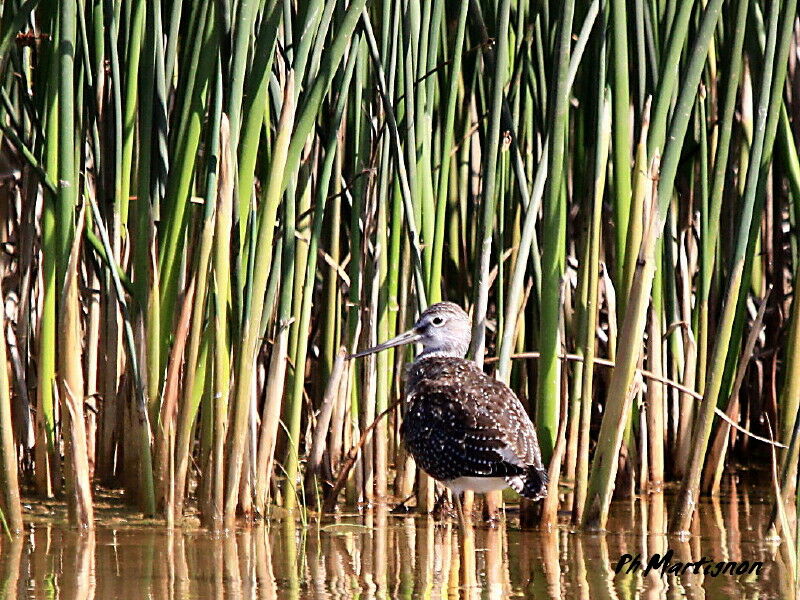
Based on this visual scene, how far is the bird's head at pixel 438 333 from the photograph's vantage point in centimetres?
541

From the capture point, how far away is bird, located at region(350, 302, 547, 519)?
16.1 feet

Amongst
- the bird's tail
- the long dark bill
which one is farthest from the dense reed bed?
the bird's tail

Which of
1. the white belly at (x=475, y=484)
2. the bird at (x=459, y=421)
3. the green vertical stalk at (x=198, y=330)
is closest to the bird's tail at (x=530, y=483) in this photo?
the bird at (x=459, y=421)

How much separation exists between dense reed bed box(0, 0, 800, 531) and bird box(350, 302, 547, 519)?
149 millimetres

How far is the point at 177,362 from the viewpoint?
4762 mm

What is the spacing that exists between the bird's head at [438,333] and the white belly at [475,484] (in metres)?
0.71

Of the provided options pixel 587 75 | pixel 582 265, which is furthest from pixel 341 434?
pixel 587 75

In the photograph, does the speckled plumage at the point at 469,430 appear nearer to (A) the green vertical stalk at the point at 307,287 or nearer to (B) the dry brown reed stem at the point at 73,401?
(A) the green vertical stalk at the point at 307,287

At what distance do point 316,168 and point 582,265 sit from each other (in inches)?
63.1

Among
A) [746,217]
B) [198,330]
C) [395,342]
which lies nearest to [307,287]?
[395,342]

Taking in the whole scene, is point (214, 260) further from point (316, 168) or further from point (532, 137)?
point (532, 137)
